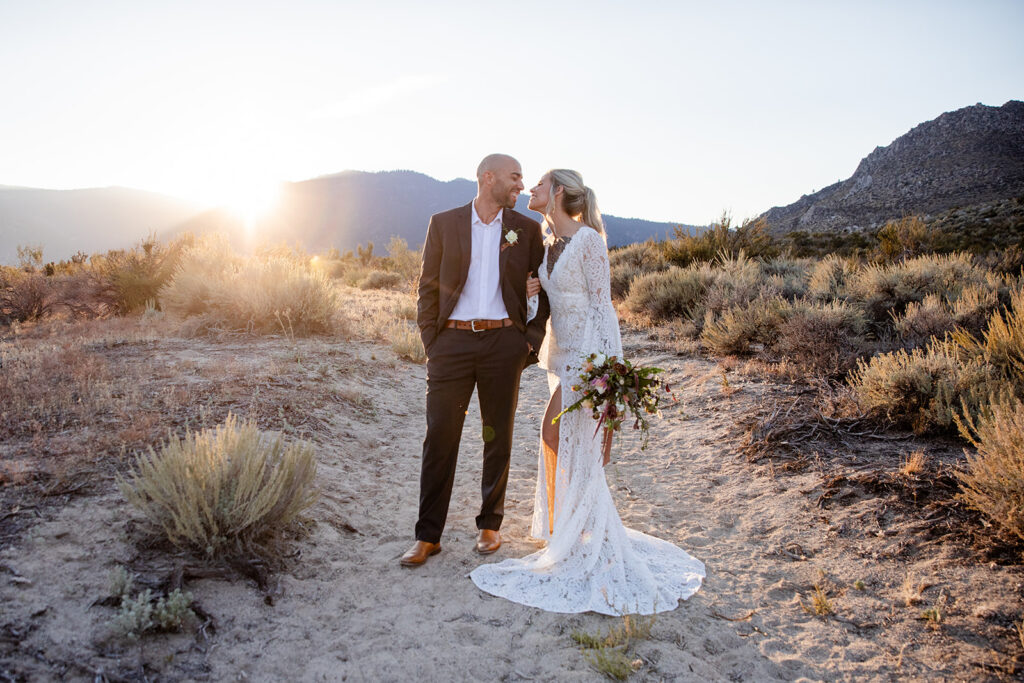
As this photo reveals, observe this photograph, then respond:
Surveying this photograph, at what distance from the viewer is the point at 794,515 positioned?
420cm

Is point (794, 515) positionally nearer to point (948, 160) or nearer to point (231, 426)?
point (231, 426)

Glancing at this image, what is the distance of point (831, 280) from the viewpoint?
10.9m

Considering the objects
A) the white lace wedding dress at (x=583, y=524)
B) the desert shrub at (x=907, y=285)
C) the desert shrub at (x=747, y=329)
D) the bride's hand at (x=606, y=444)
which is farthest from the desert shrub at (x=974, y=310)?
the bride's hand at (x=606, y=444)

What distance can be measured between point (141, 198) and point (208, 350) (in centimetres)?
10965

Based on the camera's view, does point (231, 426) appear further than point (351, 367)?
No

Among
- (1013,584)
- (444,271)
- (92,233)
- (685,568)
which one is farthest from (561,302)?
(92,233)

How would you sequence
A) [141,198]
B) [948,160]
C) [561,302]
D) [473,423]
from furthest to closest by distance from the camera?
[141,198]
[948,160]
[473,423]
[561,302]

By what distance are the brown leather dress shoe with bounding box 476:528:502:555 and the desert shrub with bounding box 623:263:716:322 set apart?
876 centimetres

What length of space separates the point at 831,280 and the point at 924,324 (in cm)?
414

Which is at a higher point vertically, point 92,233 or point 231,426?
point 92,233

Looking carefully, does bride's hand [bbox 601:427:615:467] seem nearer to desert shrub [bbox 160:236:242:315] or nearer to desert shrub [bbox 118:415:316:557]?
desert shrub [bbox 118:415:316:557]

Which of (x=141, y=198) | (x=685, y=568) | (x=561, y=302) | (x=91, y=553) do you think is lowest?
(x=685, y=568)

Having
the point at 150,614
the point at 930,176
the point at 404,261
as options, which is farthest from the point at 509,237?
the point at 930,176

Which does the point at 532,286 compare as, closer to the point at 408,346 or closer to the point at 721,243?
the point at 408,346
